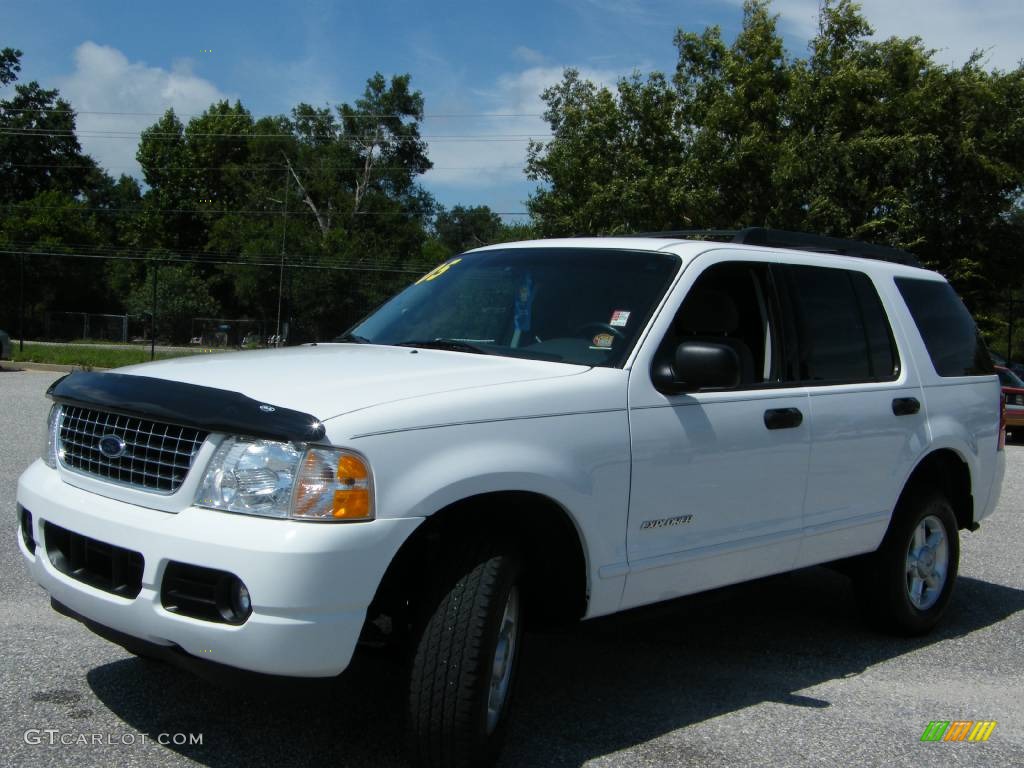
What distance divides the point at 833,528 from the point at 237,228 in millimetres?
69041

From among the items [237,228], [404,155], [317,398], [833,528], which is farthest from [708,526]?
[237,228]

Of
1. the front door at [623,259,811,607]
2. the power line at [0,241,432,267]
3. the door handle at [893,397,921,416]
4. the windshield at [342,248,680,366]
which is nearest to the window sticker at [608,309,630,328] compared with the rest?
the windshield at [342,248,680,366]

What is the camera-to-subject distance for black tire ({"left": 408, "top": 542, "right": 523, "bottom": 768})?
125 inches

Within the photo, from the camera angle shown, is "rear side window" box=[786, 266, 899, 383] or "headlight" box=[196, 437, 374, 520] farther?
"rear side window" box=[786, 266, 899, 383]

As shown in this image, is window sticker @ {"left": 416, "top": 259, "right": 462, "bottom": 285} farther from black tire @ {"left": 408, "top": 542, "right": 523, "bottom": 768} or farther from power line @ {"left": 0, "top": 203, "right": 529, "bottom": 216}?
power line @ {"left": 0, "top": 203, "right": 529, "bottom": 216}

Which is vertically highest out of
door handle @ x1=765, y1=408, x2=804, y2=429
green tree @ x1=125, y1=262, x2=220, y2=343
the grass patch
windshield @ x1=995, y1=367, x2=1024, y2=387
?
door handle @ x1=765, y1=408, x2=804, y2=429

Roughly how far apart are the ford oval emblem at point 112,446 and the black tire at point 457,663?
1.10 m

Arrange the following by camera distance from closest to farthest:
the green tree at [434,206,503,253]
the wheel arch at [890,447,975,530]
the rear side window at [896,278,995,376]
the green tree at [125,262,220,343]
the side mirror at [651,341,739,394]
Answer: the side mirror at [651,341,739,394] < the wheel arch at [890,447,975,530] < the rear side window at [896,278,995,376] < the green tree at [125,262,220,343] < the green tree at [434,206,503,253]

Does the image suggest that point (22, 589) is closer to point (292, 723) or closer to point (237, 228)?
point (292, 723)

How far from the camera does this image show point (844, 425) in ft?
15.6

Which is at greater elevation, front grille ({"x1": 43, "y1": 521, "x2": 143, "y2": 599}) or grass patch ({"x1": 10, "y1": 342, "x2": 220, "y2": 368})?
front grille ({"x1": 43, "y1": 521, "x2": 143, "y2": 599})

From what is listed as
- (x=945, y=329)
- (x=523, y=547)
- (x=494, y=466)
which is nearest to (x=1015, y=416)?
(x=945, y=329)

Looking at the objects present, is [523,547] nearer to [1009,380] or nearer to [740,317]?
[740,317]

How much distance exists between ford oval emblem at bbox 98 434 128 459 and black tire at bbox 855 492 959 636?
3715mm
